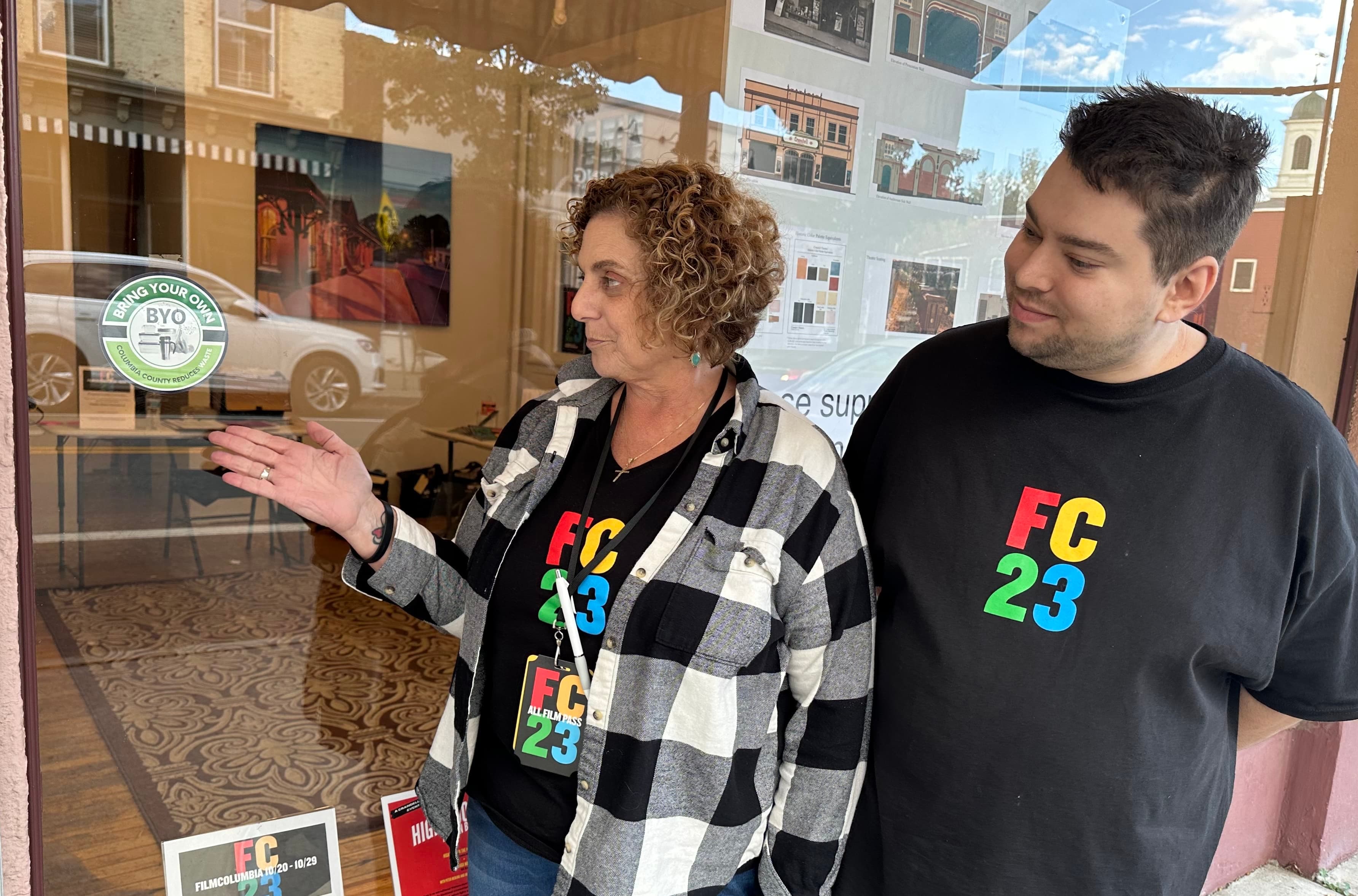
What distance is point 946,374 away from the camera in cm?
139

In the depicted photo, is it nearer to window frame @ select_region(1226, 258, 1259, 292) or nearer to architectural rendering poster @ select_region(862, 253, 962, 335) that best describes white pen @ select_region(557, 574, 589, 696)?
architectural rendering poster @ select_region(862, 253, 962, 335)

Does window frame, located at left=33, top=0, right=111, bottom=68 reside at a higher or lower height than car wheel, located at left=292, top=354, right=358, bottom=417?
higher

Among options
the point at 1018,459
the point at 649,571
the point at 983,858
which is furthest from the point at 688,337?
the point at 983,858

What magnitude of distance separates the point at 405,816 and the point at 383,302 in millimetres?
2934

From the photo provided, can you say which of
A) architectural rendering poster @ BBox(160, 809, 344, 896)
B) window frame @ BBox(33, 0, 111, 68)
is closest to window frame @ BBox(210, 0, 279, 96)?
window frame @ BBox(33, 0, 111, 68)

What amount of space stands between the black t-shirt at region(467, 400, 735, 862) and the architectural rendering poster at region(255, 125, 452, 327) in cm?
273

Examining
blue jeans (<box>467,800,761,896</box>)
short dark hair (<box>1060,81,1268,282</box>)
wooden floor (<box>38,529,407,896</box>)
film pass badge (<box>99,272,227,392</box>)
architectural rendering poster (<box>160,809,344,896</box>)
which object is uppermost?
short dark hair (<box>1060,81,1268,282</box>)

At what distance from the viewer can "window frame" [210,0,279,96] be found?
11.1 ft

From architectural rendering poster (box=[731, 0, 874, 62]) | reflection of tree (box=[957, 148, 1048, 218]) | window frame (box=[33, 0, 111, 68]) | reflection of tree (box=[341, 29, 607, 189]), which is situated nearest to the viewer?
window frame (box=[33, 0, 111, 68])

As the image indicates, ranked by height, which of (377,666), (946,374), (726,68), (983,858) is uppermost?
(726,68)

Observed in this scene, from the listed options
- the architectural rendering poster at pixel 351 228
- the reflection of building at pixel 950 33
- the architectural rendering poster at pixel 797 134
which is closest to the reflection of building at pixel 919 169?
the architectural rendering poster at pixel 797 134

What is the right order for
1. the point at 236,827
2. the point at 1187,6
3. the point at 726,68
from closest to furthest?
the point at 236,827, the point at 726,68, the point at 1187,6

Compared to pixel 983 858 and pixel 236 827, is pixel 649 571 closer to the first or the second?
pixel 983 858

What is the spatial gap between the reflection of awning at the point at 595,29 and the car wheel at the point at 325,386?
161 cm
